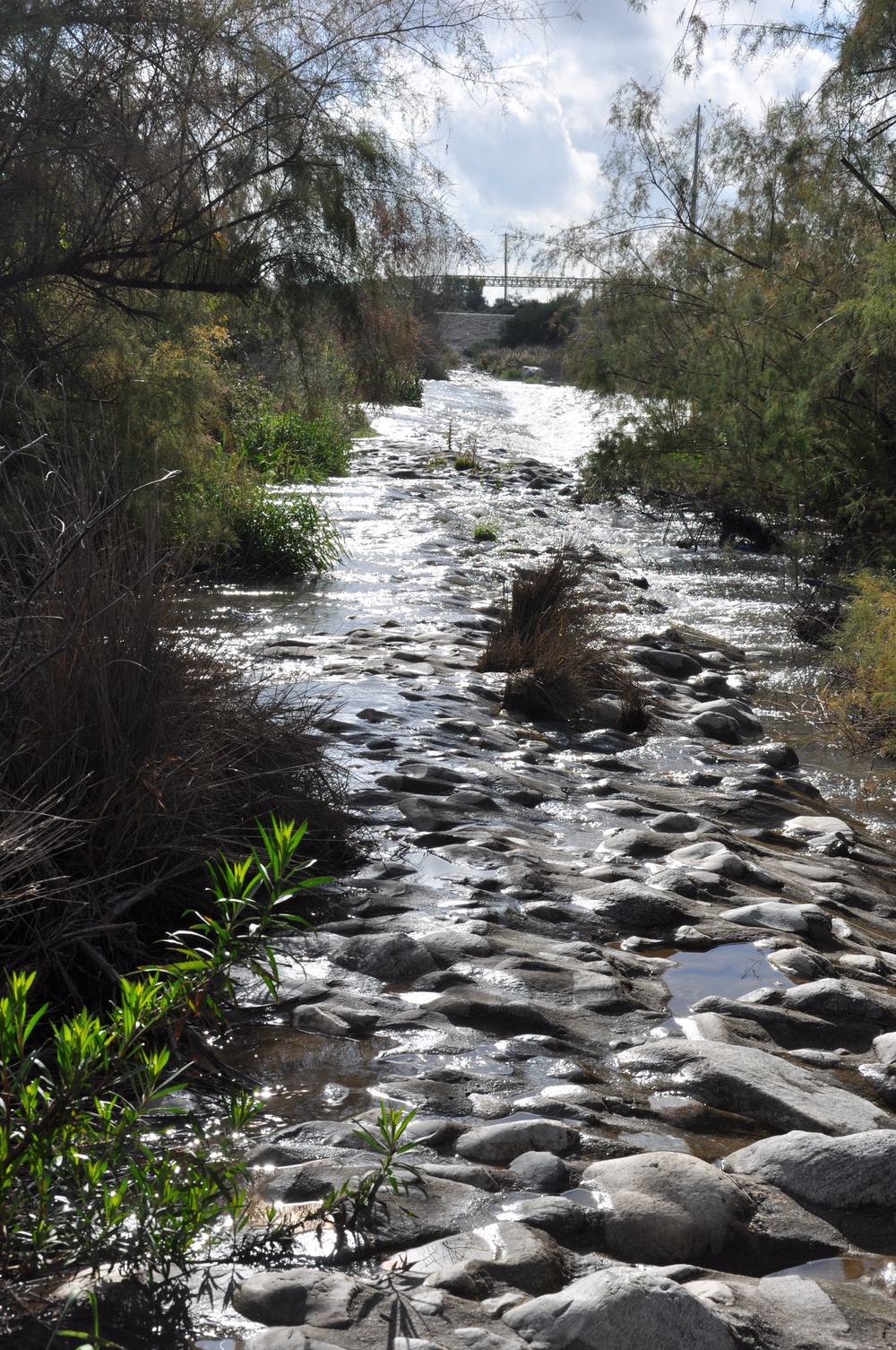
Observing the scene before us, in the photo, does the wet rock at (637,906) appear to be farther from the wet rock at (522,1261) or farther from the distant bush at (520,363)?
the distant bush at (520,363)

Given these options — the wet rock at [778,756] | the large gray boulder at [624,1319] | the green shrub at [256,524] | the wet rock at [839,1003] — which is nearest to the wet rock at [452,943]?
the wet rock at [839,1003]

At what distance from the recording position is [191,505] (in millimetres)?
9156

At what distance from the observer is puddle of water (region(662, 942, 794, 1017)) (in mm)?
3504

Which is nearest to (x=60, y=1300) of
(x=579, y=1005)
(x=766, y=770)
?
(x=579, y=1005)

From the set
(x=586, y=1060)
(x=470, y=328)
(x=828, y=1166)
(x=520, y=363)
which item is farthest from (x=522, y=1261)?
(x=470, y=328)

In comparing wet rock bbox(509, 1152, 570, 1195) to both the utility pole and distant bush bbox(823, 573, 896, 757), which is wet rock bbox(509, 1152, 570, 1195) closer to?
distant bush bbox(823, 573, 896, 757)

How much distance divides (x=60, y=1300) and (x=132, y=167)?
5069 mm

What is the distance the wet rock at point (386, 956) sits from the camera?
338cm

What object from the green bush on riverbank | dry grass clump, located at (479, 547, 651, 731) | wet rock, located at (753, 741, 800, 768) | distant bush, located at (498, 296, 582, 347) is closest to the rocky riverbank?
the green bush on riverbank

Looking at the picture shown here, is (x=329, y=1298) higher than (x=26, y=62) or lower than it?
lower

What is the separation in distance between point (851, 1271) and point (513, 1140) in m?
0.68

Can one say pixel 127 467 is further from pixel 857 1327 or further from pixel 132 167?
pixel 857 1327

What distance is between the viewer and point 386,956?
3410mm

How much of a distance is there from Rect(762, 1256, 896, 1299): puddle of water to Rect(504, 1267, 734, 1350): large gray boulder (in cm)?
38
